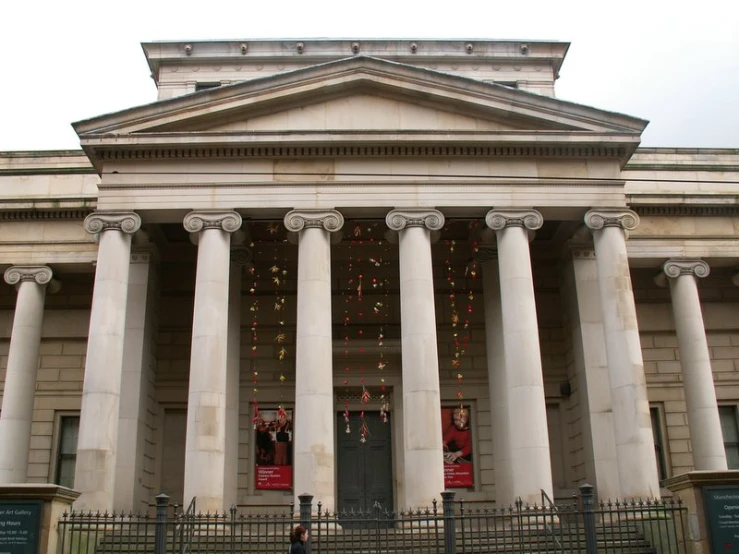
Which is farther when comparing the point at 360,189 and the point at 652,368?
the point at 652,368

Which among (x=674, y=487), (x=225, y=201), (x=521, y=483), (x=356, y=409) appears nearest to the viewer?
(x=674, y=487)

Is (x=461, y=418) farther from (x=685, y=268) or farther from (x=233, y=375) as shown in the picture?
(x=685, y=268)

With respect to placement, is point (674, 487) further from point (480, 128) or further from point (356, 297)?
point (356, 297)

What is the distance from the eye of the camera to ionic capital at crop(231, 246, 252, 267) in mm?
24094

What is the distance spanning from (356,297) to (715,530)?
1400cm

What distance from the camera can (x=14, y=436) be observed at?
23.4 metres

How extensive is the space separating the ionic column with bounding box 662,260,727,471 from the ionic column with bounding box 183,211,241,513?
1364cm

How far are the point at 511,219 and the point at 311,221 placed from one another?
17.1 feet

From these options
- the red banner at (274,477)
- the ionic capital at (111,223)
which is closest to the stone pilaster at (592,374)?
the red banner at (274,477)

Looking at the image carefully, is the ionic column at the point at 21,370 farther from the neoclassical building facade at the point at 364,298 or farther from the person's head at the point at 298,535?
the person's head at the point at 298,535

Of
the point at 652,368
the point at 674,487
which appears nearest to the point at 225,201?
the point at 674,487

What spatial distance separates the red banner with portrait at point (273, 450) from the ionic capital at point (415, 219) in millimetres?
7423

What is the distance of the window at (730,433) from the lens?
2606 cm

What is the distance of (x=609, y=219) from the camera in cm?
2162
